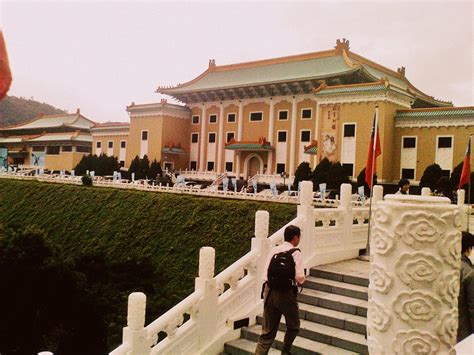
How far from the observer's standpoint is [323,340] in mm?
5496

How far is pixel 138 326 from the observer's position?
4910 mm

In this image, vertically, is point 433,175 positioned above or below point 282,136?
below

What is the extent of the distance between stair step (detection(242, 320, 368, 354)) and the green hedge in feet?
23.3

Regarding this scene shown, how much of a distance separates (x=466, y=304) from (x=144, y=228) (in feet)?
55.8

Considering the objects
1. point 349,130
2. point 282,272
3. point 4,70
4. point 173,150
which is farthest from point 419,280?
point 173,150

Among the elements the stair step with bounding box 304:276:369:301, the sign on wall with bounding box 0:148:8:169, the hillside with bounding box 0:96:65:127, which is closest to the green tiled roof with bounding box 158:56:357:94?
the sign on wall with bounding box 0:148:8:169

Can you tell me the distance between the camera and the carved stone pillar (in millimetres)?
2754

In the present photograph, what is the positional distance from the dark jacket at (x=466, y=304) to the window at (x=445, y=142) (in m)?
20.9

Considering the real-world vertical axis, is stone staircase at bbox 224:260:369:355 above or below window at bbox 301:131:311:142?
below

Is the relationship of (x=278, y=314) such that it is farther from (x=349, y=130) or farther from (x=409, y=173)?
(x=349, y=130)

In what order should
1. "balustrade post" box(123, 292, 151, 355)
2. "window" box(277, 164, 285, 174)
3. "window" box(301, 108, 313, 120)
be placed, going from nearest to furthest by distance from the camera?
"balustrade post" box(123, 292, 151, 355), "window" box(301, 108, 313, 120), "window" box(277, 164, 285, 174)

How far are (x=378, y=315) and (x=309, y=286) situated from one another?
3.98 metres

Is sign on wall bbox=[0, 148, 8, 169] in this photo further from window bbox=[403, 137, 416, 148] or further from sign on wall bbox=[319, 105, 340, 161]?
window bbox=[403, 137, 416, 148]

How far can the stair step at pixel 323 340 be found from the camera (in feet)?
17.2
